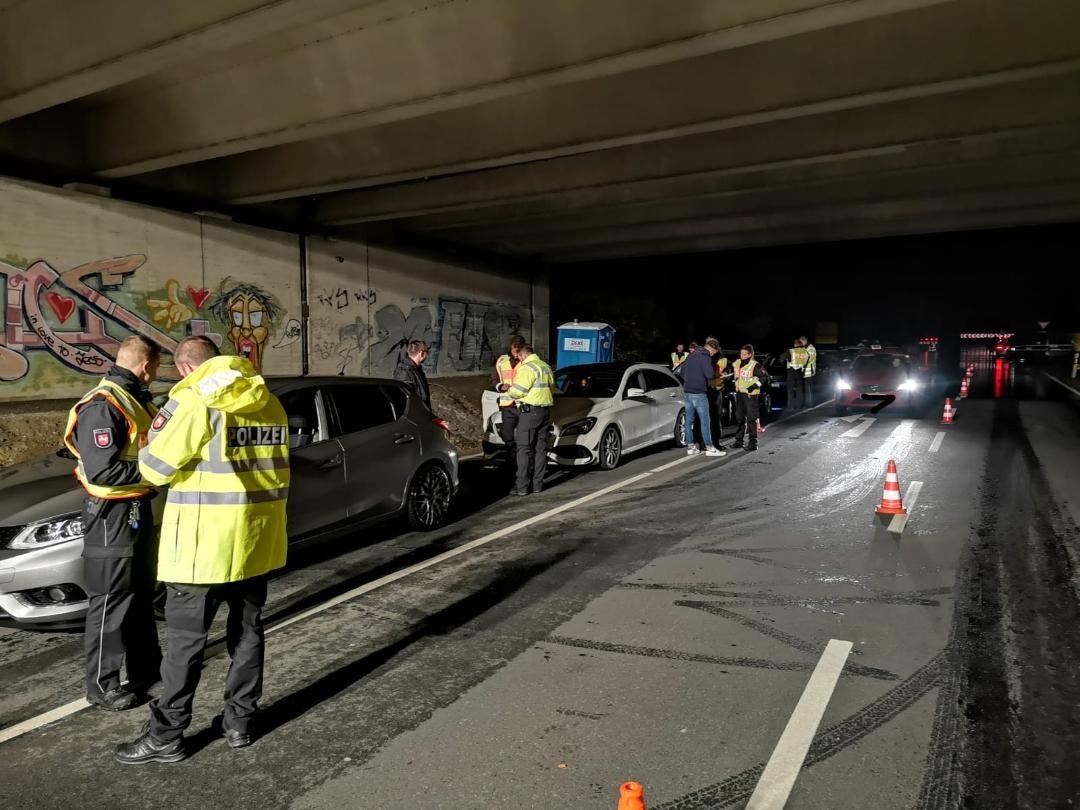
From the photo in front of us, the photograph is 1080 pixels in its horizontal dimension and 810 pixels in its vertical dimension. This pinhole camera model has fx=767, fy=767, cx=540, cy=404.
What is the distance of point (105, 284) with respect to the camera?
1266cm

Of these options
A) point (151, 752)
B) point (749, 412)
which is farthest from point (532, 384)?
point (151, 752)

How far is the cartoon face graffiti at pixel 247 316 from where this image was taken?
586 inches

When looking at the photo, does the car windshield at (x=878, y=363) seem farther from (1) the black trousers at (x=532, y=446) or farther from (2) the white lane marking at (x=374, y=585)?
(1) the black trousers at (x=532, y=446)

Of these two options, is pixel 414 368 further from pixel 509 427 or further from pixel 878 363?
pixel 878 363

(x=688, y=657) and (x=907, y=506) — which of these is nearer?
(x=688, y=657)

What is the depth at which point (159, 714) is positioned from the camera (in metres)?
3.36

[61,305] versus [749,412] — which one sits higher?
[61,305]

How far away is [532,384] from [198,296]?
26.7ft

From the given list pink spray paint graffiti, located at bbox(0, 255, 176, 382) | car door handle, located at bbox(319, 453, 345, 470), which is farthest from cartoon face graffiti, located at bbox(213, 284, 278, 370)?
car door handle, located at bbox(319, 453, 345, 470)

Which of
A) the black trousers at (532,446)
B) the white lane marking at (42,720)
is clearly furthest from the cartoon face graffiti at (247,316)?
the white lane marking at (42,720)

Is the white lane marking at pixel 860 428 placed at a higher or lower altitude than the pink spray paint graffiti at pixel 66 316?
lower

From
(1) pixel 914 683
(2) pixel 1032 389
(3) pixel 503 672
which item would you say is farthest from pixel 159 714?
(2) pixel 1032 389

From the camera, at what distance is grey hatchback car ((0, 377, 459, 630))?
4441 millimetres

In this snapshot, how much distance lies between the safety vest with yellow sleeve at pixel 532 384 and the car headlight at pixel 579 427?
48.5 inches
